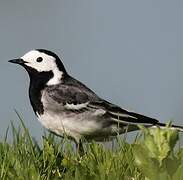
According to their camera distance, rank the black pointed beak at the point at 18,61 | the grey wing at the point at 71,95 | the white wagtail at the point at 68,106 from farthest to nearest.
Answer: the black pointed beak at the point at 18,61 → the grey wing at the point at 71,95 → the white wagtail at the point at 68,106

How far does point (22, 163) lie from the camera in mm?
4688

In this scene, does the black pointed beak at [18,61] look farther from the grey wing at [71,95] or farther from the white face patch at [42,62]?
the grey wing at [71,95]

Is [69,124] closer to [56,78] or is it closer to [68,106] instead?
[68,106]

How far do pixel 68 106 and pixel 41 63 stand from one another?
116cm

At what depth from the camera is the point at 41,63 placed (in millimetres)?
9023

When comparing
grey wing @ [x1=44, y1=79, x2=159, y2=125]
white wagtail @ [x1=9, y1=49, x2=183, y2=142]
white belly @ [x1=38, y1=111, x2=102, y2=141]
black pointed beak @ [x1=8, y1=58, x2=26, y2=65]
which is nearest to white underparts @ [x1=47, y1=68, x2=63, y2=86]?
white wagtail @ [x1=9, y1=49, x2=183, y2=142]

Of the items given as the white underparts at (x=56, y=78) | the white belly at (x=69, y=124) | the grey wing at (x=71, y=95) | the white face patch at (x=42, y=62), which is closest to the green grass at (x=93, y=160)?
the white belly at (x=69, y=124)

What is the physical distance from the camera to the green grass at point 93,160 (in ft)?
9.52

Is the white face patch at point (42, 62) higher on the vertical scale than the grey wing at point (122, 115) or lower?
higher

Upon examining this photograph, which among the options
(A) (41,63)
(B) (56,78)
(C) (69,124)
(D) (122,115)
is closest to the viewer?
(C) (69,124)

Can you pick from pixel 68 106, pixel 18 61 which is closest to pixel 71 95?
pixel 68 106

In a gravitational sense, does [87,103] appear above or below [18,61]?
below

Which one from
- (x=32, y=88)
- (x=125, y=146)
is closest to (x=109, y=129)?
(x=32, y=88)

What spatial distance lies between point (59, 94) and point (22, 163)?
11.8 feet
